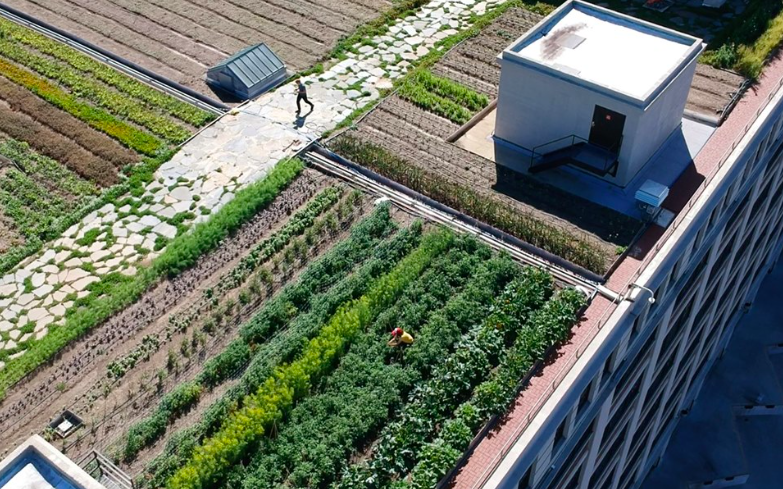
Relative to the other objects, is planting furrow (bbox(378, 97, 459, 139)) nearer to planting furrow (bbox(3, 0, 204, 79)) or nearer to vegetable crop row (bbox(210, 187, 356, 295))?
vegetable crop row (bbox(210, 187, 356, 295))

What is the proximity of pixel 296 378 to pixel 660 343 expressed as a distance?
14701mm

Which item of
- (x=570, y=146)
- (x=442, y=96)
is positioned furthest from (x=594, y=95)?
(x=442, y=96)

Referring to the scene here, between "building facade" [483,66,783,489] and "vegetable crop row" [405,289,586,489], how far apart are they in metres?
1.14

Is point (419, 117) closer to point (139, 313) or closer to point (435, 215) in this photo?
point (435, 215)

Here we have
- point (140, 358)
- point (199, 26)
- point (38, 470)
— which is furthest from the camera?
point (199, 26)

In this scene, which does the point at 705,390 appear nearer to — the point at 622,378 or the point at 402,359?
A: the point at 622,378

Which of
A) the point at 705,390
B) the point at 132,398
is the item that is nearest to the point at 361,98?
the point at 132,398

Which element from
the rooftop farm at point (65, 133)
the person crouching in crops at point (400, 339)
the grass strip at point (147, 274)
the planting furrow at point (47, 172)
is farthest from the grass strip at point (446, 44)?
the person crouching in crops at point (400, 339)

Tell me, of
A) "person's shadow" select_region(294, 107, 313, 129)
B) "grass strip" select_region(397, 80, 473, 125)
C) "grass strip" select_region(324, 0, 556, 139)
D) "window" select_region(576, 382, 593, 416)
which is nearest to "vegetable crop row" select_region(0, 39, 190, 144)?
"person's shadow" select_region(294, 107, 313, 129)

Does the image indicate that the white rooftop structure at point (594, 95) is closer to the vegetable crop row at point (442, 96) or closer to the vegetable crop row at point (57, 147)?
the vegetable crop row at point (442, 96)

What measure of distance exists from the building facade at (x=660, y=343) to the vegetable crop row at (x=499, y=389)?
3.75 ft

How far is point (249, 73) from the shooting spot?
1375 inches

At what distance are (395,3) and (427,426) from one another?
25337 millimetres

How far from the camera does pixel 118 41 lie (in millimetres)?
38188
